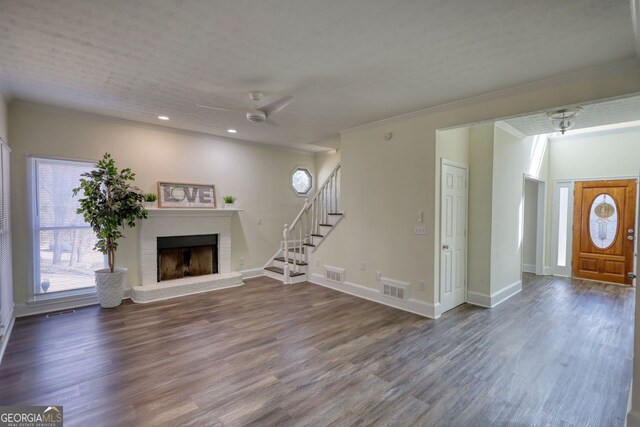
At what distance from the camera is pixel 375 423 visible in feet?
6.67

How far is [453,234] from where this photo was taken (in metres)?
4.36

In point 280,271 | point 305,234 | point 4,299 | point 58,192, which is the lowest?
point 280,271

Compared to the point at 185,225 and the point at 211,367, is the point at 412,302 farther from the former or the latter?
the point at 185,225

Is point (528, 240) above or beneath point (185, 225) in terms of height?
beneath

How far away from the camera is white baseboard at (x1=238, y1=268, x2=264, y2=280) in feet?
20.1

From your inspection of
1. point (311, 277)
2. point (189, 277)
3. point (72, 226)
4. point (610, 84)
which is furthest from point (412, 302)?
point (72, 226)

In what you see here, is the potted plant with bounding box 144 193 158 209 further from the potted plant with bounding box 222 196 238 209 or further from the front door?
the front door

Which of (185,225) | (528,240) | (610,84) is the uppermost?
(610,84)

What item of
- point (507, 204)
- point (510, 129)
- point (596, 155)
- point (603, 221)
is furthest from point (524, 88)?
point (603, 221)

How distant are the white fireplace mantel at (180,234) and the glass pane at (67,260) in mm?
656

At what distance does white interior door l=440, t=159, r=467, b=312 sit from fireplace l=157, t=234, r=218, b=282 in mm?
4061

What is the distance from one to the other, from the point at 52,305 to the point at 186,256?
6.27 ft

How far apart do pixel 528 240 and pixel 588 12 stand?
610 centimetres

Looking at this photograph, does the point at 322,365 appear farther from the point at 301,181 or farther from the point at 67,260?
the point at 301,181
